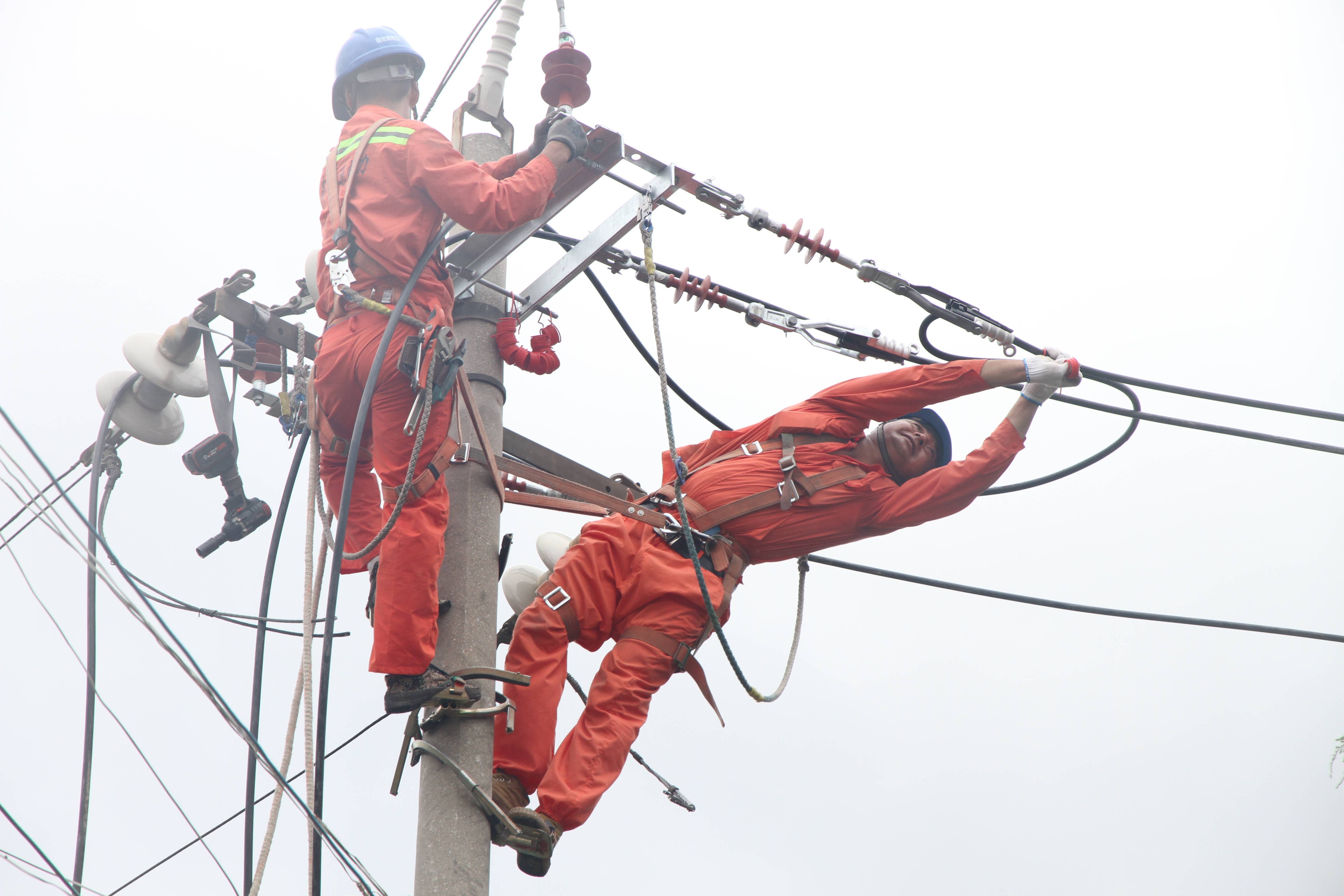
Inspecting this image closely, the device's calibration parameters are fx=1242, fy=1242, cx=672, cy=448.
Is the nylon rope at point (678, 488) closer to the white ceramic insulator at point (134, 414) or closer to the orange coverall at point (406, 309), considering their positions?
the orange coverall at point (406, 309)

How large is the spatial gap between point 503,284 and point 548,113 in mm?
703

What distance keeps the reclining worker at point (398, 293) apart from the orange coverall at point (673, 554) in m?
0.52

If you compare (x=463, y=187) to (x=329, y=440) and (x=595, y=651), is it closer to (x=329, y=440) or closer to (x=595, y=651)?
(x=329, y=440)

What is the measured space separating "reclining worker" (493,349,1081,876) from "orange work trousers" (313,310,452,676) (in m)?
0.54

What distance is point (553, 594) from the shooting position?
450 centimetres

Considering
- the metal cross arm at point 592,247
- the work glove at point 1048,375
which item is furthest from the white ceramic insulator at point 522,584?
the work glove at point 1048,375

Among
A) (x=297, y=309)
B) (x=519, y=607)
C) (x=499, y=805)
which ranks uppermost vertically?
(x=297, y=309)

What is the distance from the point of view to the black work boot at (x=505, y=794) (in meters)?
3.99

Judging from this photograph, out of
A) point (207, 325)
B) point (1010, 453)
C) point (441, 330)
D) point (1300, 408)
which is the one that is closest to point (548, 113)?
point (441, 330)

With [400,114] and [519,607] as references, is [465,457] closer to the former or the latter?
[519,607]

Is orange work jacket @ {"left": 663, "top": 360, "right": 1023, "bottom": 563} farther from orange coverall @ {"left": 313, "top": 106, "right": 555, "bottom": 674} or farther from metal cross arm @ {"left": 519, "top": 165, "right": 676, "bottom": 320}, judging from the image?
orange coverall @ {"left": 313, "top": 106, "right": 555, "bottom": 674}

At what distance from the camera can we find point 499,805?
162 inches

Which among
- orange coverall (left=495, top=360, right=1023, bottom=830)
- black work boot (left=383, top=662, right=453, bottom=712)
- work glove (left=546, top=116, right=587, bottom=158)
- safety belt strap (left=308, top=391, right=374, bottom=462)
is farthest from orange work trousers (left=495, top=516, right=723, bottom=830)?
work glove (left=546, top=116, right=587, bottom=158)

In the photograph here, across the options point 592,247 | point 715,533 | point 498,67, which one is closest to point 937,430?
point 715,533
